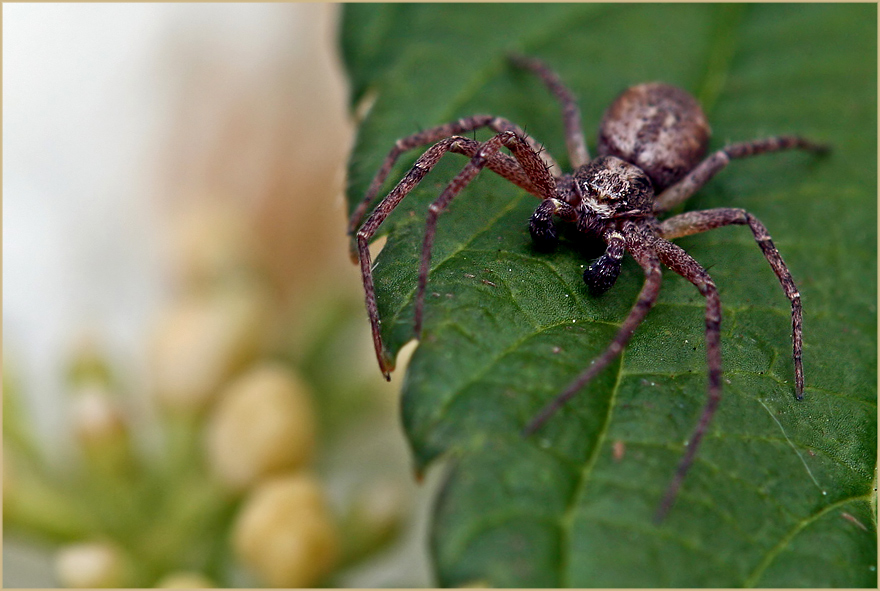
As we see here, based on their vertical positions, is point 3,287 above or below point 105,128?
below

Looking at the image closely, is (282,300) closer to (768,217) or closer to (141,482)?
(141,482)

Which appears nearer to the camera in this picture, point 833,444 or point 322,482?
point 833,444

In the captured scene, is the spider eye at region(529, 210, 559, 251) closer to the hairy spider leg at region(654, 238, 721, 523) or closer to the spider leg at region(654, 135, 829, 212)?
the hairy spider leg at region(654, 238, 721, 523)

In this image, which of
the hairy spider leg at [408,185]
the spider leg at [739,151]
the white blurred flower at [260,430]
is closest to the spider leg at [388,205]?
the hairy spider leg at [408,185]

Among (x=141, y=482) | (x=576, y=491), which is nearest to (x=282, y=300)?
(x=141, y=482)

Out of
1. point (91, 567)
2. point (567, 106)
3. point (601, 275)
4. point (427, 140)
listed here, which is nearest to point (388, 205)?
point (427, 140)

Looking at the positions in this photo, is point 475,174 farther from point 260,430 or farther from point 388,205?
point 260,430

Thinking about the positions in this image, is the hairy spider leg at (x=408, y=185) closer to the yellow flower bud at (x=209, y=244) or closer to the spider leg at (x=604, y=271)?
the spider leg at (x=604, y=271)

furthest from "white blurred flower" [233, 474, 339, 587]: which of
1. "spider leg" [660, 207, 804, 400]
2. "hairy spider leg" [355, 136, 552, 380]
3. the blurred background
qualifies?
"spider leg" [660, 207, 804, 400]
